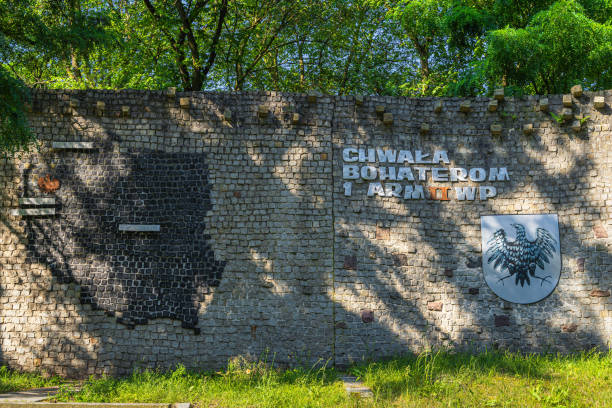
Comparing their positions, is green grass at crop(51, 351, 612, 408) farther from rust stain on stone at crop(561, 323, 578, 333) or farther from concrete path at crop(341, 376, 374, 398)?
rust stain on stone at crop(561, 323, 578, 333)

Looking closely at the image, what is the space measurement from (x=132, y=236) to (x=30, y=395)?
2750 millimetres

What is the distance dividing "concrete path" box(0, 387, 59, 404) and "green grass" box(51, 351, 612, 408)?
31 cm

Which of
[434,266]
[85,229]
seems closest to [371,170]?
[434,266]

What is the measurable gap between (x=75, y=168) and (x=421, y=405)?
668 centimetres

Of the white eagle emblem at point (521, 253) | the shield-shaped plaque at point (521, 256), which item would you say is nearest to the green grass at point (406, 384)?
the shield-shaped plaque at point (521, 256)

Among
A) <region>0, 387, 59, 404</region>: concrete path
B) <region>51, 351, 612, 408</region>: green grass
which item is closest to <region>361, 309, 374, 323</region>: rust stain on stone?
<region>51, 351, 612, 408</region>: green grass

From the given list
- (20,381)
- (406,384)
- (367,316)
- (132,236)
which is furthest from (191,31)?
(406,384)

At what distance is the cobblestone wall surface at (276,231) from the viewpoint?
8.70m

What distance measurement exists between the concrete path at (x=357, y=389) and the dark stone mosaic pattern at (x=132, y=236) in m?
2.63

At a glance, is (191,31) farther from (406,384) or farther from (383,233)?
(406,384)

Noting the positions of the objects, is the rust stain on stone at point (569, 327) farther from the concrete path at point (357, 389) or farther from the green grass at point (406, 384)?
the concrete path at point (357, 389)

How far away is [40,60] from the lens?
1055 centimetres

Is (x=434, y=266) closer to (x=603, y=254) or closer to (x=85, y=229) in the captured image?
(x=603, y=254)

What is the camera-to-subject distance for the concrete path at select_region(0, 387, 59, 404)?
707 cm
